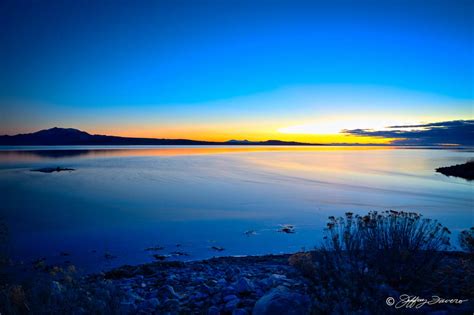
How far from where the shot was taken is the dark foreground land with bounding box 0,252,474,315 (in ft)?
13.7

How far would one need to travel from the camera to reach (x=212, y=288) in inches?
231

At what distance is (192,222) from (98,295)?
867 centimetres

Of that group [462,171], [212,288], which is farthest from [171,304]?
[462,171]

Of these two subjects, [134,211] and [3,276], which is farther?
[134,211]

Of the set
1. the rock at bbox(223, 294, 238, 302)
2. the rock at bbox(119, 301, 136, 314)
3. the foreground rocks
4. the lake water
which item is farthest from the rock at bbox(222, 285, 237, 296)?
the lake water

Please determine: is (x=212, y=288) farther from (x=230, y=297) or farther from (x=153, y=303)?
(x=153, y=303)

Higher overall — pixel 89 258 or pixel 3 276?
pixel 3 276

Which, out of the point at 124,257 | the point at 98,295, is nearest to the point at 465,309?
the point at 98,295

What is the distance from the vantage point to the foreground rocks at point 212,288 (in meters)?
4.58

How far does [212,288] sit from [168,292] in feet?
2.84

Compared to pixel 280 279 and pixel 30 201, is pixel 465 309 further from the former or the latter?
pixel 30 201

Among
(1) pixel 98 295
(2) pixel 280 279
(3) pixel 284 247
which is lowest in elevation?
→ (3) pixel 284 247

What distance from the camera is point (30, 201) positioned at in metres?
17.4

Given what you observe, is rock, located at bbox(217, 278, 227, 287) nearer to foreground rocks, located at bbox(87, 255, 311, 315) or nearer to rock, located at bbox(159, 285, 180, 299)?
foreground rocks, located at bbox(87, 255, 311, 315)
